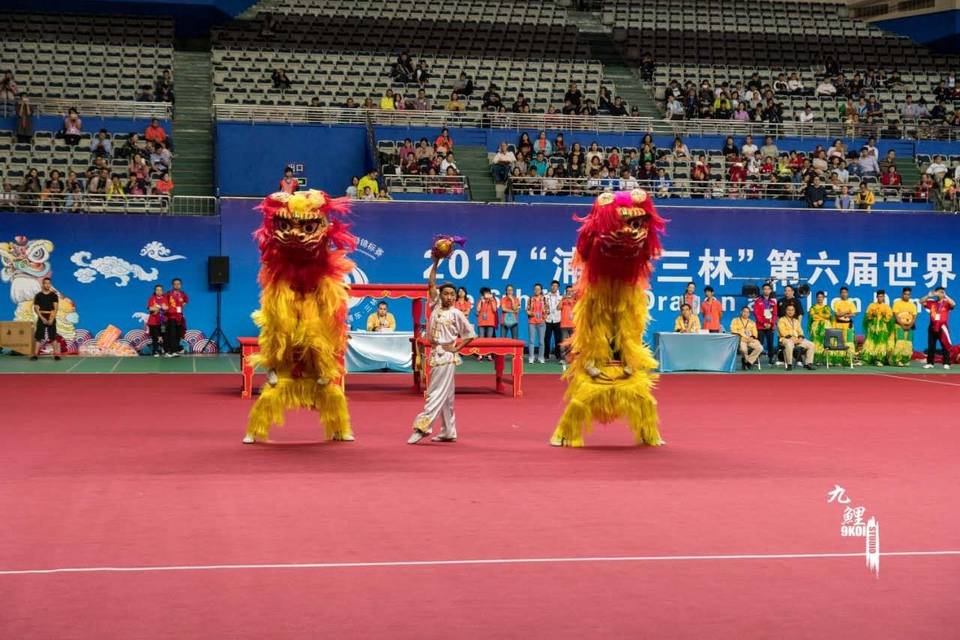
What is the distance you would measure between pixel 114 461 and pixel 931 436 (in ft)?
29.0

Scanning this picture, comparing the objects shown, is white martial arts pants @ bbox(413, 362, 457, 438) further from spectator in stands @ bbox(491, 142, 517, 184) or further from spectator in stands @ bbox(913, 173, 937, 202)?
spectator in stands @ bbox(913, 173, 937, 202)

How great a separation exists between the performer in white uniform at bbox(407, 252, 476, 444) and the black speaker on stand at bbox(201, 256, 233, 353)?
12.8 m

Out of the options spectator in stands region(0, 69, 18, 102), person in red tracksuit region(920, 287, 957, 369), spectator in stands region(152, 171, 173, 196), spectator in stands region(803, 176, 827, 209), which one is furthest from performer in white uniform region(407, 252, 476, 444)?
spectator in stands region(0, 69, 18, 102)

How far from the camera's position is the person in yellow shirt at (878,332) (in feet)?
83.0

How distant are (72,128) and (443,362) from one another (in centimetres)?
1710

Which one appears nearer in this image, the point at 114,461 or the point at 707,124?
the point at 114,461

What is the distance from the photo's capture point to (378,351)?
22.6 m

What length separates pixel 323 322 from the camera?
12930mm

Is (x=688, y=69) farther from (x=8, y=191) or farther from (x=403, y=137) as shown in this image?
(x=8, y=191)

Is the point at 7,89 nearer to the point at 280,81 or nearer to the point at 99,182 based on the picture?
the point at 99,182

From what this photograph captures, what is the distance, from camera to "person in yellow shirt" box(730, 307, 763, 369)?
24344 mm

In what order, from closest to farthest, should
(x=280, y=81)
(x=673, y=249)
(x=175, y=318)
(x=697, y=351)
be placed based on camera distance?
1. (x=697, y=351)
2. (x=175, y=318)
3. (x=673, y=249)
4. (x=280, y=81)

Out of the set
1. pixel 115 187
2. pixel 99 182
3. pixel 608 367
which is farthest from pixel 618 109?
pixel 608 367

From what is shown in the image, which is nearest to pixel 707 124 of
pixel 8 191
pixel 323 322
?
pixel 8 191
